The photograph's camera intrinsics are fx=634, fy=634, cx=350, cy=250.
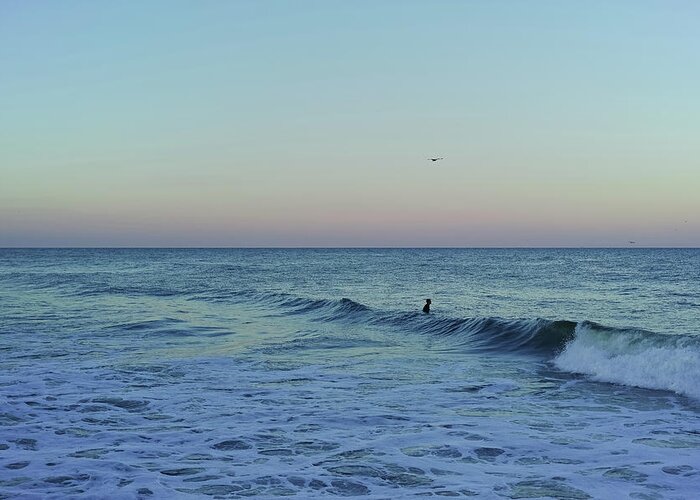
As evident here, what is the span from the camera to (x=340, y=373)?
1473 cm

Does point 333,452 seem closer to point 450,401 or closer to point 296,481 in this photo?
point 296,481

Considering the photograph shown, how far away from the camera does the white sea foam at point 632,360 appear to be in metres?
13.3

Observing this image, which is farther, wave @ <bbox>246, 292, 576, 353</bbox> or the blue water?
wave @ <bbox>246, 292, 576, 353</bbox>

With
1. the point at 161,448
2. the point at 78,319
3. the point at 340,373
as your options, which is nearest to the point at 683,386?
the point at 340,373

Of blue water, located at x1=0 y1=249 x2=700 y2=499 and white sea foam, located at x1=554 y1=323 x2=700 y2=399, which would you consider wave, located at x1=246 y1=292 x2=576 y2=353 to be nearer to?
blue water, located at x1=0 y1=249 x2=700 y2=499

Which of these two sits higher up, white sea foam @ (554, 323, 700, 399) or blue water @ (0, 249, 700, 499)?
white sea foam @ (554, 323, 700, 399)

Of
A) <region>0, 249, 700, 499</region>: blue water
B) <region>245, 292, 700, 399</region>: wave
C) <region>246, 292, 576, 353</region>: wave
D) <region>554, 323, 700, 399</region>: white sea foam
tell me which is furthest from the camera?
<region>246, 292, 576, 353</region>: wave

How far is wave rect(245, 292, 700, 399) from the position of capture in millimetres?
13719

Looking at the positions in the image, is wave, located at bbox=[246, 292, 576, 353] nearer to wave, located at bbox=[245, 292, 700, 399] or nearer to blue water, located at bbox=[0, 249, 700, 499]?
wave, located at bbox=[245, 292, 700, 399]

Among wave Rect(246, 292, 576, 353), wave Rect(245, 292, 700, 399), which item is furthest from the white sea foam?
wave Rect(246, 292, 576, 353)

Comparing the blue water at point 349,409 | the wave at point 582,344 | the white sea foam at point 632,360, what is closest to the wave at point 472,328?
the wave at point 582,344

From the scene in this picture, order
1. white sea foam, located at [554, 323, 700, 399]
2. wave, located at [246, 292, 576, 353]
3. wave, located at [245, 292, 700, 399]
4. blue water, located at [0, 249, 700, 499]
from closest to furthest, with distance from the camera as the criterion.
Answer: blue water, located at [0, 249, 700, 499], white sea foam, located at [554, 323, 700, 399], wave, located at [245, 292, 700, 399], wave, located at [246, 292, 576, 353]

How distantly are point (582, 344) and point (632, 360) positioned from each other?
2.96 metres

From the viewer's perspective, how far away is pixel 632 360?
49.1ft
